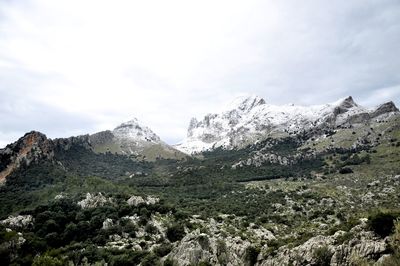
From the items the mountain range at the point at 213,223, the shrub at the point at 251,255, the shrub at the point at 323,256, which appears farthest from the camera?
the shrub at the point at 251,255

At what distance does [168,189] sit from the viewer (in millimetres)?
186250

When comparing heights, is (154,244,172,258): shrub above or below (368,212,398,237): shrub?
below

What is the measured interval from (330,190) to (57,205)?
335ft

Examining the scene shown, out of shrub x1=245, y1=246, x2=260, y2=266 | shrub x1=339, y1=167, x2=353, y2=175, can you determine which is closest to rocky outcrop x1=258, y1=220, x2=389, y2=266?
shrub x1=245, y1=246, x2=260, y2=266

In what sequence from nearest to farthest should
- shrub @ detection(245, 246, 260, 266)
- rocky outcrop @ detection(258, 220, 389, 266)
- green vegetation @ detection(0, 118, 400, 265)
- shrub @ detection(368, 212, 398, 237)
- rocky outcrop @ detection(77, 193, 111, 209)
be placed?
1. rocky outcrop @ detection(258, 220, 389, 266)
2. shrub @ detection(368, 212, 398, 237)
3. shrub @ detection(245, 246, 260, 266)
4. green vegetation @ detection(0, 118, 400, 265)
5. rocky outcrop @ detection(77, 193, 111, 209)

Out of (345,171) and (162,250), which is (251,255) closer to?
(162,250)

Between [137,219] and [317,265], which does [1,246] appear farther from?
[317,265]

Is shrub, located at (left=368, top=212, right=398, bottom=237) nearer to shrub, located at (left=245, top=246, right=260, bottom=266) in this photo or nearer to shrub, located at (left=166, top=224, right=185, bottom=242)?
shrub, located at (left=245, top=246, right=260, bottom=266)

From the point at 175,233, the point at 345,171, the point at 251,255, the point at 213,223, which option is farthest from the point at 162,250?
the point at 345,171

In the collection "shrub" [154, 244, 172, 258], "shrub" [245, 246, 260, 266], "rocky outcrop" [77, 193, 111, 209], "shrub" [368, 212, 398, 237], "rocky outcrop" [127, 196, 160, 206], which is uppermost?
"rocky outcrop" [77, 193, 111, 209]

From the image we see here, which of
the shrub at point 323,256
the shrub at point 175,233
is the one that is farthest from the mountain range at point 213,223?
the shrub at point 175,233

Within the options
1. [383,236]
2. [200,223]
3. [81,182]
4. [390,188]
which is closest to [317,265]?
[383,236]

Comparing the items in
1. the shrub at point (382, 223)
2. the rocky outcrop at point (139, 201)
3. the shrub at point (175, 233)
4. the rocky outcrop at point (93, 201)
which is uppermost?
the rocky outcrop at point (93, 201)

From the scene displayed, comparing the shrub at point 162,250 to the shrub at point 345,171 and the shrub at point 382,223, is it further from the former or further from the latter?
the shrub at point 345,171
